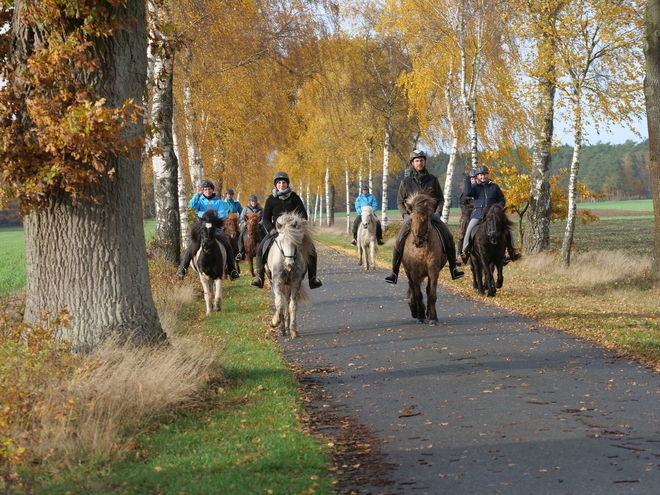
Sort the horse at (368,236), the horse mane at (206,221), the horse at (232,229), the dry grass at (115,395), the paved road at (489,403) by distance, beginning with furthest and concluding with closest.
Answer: the horse at (368,236)
the horse at (232,229)
the horse mane at (206,221)
the dry grass at (115,395)
the paved road at (489,403)

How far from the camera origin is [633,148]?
172750 millimetres

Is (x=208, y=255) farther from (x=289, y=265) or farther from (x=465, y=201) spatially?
(x=465, y=201)

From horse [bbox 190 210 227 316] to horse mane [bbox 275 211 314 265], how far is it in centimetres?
323

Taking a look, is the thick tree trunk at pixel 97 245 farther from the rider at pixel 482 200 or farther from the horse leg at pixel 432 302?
the rider at pixel 482 200

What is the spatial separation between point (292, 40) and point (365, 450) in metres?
21.6

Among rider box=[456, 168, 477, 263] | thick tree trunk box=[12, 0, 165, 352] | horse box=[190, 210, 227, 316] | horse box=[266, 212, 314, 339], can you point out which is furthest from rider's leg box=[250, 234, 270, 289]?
rider box=[456, 168, 477, 263]

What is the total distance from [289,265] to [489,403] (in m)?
5.09

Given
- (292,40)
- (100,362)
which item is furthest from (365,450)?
(292,40)

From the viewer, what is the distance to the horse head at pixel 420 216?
12.8 metres

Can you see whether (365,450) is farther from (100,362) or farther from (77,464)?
(100,362)

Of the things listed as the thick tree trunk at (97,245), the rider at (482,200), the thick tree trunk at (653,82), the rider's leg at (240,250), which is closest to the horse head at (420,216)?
the rider at (482,200)

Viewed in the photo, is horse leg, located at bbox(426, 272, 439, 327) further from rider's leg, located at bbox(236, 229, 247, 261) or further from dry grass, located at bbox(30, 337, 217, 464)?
rider's leg, located at bbox(236, 229, 247, 261)

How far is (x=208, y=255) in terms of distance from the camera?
15.1 meters

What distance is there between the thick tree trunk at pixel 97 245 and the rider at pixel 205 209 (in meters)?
6.59
